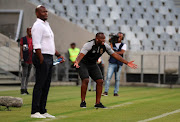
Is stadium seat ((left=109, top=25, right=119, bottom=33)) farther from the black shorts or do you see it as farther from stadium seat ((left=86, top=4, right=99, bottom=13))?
the black shorts

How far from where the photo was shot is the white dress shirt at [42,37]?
7.52 meters

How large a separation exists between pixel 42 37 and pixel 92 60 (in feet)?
8.30

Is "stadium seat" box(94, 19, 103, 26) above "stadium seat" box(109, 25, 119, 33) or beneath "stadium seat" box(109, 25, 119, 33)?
above

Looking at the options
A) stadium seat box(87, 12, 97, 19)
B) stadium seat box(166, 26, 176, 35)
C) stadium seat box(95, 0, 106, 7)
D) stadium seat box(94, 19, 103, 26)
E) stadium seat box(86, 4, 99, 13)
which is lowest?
stadium seat box(166, 26, 176, 35)

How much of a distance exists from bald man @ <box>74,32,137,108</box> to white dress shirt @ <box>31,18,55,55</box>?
185 cm

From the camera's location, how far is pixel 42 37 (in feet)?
25.0

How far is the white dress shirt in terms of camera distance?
7516 mm

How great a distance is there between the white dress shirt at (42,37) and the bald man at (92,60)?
1.85 meters

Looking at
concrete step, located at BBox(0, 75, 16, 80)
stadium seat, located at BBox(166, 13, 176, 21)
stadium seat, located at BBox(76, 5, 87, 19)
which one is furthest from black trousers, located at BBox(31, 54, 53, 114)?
stadium seat, located at BBox(166, 13, 176, 21)

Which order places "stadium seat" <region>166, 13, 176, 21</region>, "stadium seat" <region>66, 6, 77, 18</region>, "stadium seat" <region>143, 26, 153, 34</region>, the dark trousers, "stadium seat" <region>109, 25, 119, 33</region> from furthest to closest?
"stadium seat" <region>166, 13, 176, 21</region>, "stadium seat" <region>143, 26, 153, 34</region>, "stadium seat" <region>109, 25, 119, 33</region>, "stadium seat" <region>66, 6, 77, 18</region>, the dark trousers

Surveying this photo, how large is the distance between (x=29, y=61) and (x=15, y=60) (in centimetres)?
956

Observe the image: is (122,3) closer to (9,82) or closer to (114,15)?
(114,15)

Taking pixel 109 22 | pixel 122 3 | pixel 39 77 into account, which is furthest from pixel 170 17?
pixel 39 77

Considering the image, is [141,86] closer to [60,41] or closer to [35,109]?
[60,41]
